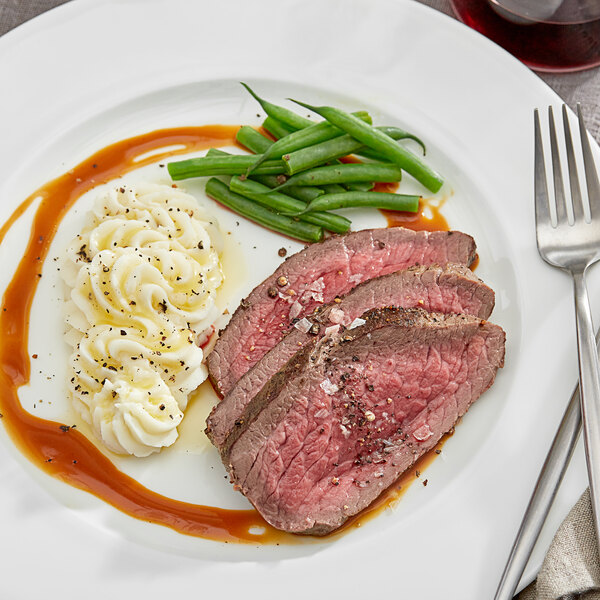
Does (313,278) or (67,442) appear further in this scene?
(313,278)

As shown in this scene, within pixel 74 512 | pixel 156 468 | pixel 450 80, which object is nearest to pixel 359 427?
pixel 156 468

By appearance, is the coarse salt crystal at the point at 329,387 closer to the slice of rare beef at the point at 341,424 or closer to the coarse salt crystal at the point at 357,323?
the slice of rare beef at the point at 341,424

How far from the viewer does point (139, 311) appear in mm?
4676

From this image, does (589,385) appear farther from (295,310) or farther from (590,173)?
(295,310)

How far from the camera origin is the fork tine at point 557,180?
489 cm

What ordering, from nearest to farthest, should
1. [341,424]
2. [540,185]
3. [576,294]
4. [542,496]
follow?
[542,496] < [341,424] < [576,294] < [540,185]

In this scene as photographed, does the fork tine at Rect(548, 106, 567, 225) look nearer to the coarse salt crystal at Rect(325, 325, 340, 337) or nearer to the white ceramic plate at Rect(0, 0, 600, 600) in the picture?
the white ceramic plate at Rect(0, 0, 600, 600)

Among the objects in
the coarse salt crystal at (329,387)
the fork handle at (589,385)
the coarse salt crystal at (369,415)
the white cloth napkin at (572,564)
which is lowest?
the white cloth napkin at (572,564)

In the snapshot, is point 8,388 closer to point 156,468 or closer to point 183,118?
point 156,468

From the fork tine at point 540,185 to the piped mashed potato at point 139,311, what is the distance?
219cm

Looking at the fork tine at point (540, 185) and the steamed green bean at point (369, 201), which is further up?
the steamed green bean at point (369, 201)

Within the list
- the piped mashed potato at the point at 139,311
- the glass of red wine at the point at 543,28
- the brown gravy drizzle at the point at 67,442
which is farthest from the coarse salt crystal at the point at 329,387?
the glass of red wine at the point at 543,28

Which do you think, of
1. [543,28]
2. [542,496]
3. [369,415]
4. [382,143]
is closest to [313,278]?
[369,415]

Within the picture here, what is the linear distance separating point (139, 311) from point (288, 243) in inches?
46.1
